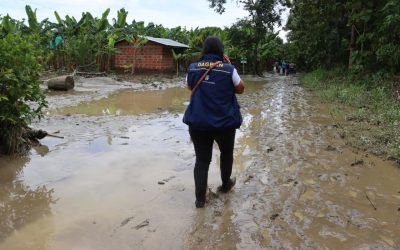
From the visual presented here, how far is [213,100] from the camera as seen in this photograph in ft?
14.6

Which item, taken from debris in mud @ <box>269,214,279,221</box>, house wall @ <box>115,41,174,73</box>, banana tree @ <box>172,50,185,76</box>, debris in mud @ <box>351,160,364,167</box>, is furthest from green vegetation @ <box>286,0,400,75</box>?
debris in mud @ <box>269,214,279,221</box>

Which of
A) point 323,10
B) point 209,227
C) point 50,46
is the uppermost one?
point 323,10

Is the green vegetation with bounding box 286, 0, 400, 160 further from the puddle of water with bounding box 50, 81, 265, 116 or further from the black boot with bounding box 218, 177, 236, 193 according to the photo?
the puddle of water with bounding box 50, 81, 265, 116

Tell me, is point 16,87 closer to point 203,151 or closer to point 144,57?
point 203,151

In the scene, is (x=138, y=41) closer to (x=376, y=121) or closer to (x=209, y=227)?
(x=376, y=121)

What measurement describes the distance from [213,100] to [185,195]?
51.8 inches

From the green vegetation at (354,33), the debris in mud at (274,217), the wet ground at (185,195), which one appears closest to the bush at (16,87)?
the wet ground at (185,195)

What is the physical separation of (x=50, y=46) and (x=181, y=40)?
11.4 metres

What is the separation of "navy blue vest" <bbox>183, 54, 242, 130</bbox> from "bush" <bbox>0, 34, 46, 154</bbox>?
318 cm

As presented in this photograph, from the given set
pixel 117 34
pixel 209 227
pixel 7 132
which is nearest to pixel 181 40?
pixel 117 34

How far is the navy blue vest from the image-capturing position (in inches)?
175

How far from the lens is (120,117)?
10578 mm

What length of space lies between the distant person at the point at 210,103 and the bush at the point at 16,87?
3172mm

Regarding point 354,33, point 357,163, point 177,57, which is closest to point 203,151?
point 357,163
